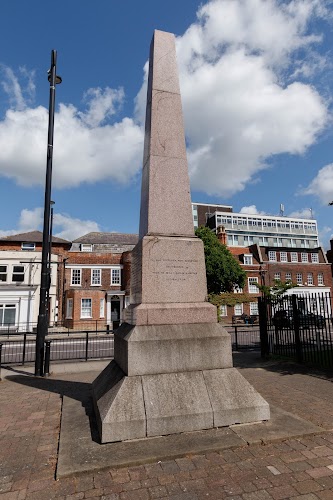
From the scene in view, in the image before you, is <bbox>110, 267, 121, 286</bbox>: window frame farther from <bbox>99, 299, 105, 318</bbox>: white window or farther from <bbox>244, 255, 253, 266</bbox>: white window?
<bbox>244, 255, 253, 266</bbox>: white window

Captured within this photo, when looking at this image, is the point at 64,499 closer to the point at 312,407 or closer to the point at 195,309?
the point at 195,309


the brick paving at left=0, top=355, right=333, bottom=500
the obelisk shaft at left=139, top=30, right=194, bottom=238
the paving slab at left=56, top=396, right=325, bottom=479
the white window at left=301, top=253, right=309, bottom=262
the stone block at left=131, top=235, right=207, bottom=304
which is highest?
the white window at left=301, top=253, right=309, bottom=262

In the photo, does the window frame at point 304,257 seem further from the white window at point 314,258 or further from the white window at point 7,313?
the white window at point 7,313

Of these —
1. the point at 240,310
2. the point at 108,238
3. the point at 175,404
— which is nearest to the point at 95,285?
the point at 108,238

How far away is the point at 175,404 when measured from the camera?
426cm

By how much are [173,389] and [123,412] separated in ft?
2.42

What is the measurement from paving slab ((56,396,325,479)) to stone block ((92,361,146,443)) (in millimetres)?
104

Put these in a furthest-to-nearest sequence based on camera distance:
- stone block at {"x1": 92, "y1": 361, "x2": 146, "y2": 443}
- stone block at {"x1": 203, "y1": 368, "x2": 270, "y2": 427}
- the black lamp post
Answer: the black lamp post → stone block at {"x1": 203, "y1": 368, "x2": 270, "y2": 427} → stone block at {"x1": 92, "y1": 361, "x2": 146, "y2": 443}

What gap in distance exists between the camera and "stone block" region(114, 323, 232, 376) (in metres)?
4.45

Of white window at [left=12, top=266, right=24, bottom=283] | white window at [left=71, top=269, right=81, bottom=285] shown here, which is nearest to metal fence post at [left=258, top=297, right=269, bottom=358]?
white window at [left=12, top=266, right=24, bottom=283]

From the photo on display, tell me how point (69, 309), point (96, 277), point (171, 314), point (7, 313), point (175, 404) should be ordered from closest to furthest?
1. point (175, 404)
2. point (171, 314)
3. point (7, 313)
4. point (69, 309)
5. point (96, 277)

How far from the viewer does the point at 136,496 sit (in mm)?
2926

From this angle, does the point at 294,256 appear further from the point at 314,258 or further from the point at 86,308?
the point at 86,308

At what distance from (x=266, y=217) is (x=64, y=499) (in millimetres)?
67869
